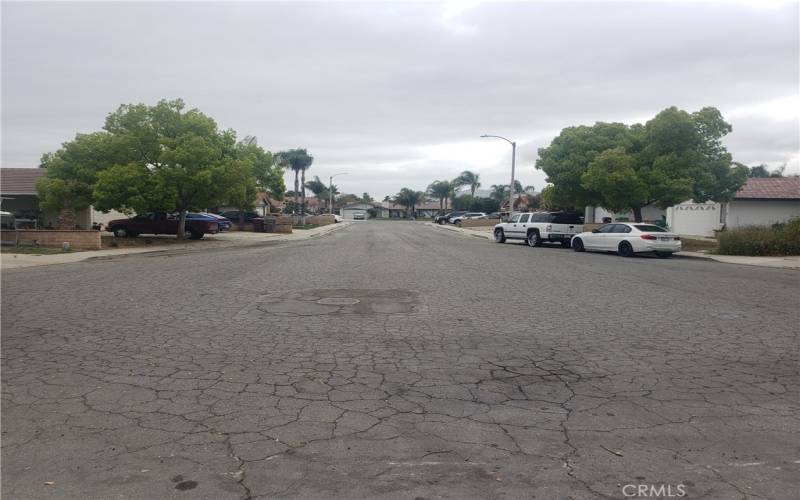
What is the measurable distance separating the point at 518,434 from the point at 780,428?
214 cm

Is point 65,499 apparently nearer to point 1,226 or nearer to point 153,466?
point 153,466

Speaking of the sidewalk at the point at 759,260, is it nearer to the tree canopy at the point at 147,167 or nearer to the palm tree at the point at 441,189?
the tree canopy at the point at 147,167

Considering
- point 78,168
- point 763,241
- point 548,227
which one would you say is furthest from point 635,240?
point 78,168

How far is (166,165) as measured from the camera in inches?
1069

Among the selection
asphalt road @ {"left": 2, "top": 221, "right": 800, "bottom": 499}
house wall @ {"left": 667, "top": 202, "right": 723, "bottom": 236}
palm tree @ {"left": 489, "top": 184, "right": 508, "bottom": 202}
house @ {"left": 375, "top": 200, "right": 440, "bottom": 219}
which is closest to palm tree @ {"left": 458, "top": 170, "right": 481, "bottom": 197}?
palm tree @ {"left": 489, "top": 184, "right": 508, "bottom": 202}

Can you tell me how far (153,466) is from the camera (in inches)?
→ 154

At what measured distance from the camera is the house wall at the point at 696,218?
127 feet

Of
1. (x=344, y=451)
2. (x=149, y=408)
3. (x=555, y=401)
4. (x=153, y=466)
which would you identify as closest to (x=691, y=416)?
(x=555, y=401)

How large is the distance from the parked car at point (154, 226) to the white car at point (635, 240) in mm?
20541

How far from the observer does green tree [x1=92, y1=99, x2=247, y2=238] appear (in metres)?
26.0

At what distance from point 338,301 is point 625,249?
1641 centimetres

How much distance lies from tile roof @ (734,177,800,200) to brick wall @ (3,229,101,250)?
115 ft

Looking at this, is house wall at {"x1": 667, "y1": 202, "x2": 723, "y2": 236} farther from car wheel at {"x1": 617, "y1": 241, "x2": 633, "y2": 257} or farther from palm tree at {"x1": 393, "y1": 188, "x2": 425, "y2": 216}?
palm tree at {"x1": 393, "y1": 188, "x2": 425, "y2": 216}

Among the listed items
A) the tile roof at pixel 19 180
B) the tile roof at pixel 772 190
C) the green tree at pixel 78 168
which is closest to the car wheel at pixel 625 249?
the tile roof at pixel 772 190
